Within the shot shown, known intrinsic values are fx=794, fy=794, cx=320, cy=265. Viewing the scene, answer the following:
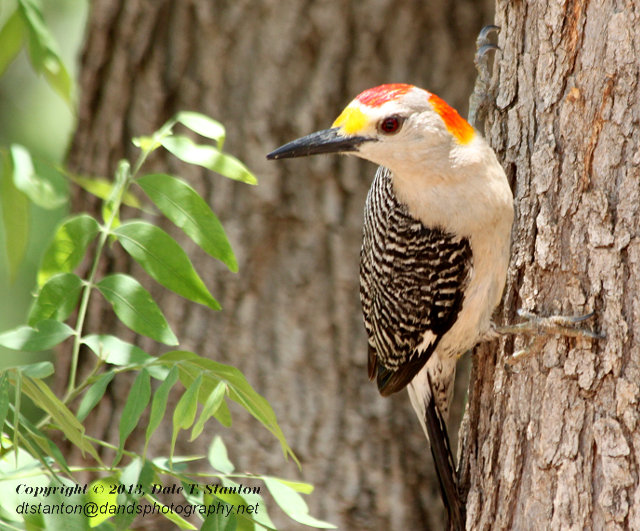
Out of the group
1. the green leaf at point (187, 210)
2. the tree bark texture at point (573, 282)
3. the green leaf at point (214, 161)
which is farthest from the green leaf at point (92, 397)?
the tree bark texture at point (573, 282)

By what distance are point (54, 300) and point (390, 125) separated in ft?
3.76

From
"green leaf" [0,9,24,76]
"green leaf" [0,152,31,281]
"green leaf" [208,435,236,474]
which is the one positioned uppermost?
"green leaf" [0,9,24,76]

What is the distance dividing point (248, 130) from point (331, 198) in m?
0.52

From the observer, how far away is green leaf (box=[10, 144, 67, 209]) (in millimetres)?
2074

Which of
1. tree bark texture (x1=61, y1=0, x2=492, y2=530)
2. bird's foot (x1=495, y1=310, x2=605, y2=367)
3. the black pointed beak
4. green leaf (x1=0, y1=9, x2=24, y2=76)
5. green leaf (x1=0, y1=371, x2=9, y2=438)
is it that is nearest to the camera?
green leaf (x1=0, y1=371, x2=9, y2=438)

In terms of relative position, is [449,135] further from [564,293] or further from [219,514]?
[219,514]

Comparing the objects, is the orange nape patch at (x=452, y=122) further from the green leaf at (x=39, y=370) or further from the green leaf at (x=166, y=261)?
the green leaf at (x=39, y=370)

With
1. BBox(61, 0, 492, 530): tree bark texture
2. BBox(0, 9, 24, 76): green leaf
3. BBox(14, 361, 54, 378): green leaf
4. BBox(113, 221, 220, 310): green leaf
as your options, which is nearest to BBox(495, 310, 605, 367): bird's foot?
BBox(113, 221, 220, 310): green leaf

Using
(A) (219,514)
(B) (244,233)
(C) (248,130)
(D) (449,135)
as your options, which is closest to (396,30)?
(C) (248,130)

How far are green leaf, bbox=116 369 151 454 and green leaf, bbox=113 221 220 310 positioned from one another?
249 mm

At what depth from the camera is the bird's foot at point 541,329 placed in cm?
217

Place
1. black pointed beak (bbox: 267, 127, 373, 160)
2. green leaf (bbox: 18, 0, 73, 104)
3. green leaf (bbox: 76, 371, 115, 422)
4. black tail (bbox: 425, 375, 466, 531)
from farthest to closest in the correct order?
black tail (bbox: 425, 375, 466, 531) < black pointed beak (bbox: 267, 127, 373, 160) < green leaf (bbox: 18, 0, 73, 104) < green leaf (bbox: 76, 371, 115, 422)

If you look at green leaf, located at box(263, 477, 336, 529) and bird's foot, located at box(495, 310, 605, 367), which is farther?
bird's foot, located at box(495, 310, 605, 367)

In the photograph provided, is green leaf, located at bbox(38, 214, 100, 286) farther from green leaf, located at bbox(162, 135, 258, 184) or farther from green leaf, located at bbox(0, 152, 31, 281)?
green leaf, located at bbox(162, 135, 258, 184)
